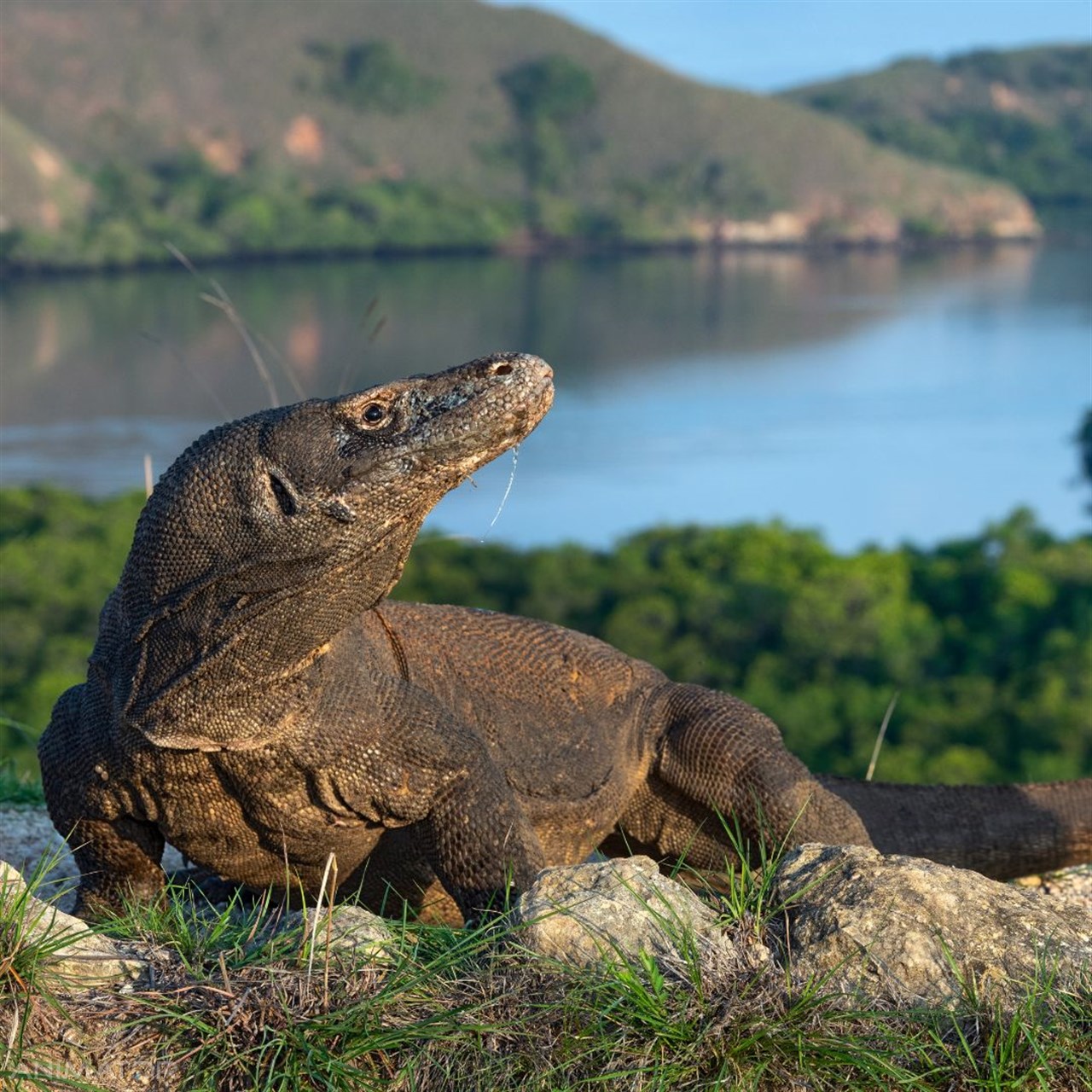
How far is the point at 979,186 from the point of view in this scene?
6581cm

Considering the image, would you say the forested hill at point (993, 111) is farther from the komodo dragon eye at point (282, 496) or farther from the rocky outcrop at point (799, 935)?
the komodo dragon eye at point (282, 496)

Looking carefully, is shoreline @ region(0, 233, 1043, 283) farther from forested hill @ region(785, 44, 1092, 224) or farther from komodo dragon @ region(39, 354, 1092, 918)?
komodo dragon @ region(39, 354, 1092, 918)

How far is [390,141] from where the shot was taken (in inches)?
2051

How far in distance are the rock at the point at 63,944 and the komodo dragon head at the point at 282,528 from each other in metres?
0.44

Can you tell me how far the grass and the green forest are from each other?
10250 mm

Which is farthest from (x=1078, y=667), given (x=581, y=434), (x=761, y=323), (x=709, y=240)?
(x=709, y=240)

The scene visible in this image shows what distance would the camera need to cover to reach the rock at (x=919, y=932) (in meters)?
3.19

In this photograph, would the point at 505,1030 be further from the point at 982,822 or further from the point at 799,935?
the point at 982,822

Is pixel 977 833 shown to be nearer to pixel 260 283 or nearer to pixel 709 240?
pixel 260 283

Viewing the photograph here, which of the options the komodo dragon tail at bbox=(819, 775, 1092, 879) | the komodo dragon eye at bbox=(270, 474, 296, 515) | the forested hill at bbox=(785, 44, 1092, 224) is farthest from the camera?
the forested hill at bbox=(785, 44, 1092, 224)

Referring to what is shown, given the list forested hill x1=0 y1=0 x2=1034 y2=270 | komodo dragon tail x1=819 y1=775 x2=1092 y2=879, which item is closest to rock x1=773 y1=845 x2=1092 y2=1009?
komodo dragon tail x1=819 y1=775 x2=1092 y2=879

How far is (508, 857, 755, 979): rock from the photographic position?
3203 millimetres

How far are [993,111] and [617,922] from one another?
84642 mm

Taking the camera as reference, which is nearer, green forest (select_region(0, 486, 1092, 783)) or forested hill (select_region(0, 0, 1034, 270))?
green forest (select_region(0, 486, 1092, 783))
